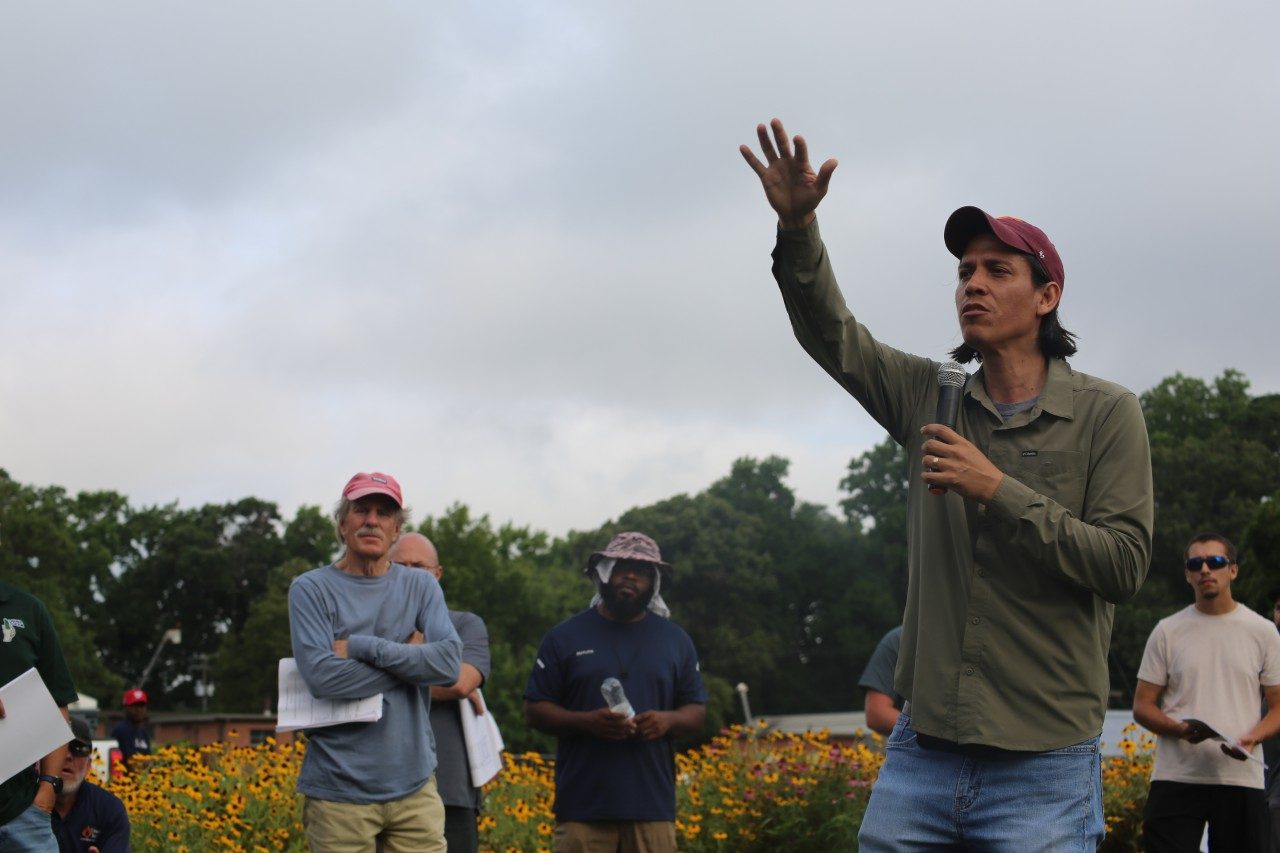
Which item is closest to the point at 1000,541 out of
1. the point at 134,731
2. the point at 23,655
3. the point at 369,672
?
the point at 369,672

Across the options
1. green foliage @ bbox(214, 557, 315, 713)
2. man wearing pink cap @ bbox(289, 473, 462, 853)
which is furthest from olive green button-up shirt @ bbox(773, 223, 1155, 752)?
green foliage @ bbox(214, 557, 315, 713)

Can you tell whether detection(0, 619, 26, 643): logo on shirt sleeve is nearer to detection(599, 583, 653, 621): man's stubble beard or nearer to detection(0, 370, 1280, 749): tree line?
detection(599, 583, 653, 621): man's stubble beard

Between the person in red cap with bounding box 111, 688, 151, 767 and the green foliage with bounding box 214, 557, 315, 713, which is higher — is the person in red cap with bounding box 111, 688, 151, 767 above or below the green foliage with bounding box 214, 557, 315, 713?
below

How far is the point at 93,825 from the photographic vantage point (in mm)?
6367

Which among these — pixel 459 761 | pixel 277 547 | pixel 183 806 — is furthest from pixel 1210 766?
pixel 277 547

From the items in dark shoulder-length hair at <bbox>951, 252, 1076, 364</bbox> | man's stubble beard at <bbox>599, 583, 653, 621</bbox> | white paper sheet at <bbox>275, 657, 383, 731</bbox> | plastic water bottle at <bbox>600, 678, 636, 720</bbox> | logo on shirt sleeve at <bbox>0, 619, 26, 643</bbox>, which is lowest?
white paper sheet at <bbox>275, 657, 383, 731</bbox>

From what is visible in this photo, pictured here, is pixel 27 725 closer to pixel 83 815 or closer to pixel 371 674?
pixel 371 674

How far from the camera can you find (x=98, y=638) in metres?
70.6

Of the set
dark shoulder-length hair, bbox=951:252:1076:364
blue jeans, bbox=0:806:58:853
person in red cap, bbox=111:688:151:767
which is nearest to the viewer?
dark shoulder-length hair, bbox=951:252:1076:364

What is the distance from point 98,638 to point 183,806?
65.7 meters

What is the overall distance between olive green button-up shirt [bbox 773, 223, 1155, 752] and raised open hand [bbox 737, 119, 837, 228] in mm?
50

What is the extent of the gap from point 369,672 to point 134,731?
9.04 m

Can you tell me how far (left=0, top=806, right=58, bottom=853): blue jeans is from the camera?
17.2ft

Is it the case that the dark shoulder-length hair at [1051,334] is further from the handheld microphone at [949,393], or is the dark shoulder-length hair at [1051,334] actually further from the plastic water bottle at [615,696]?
the plastic water bottle at [615,696]
